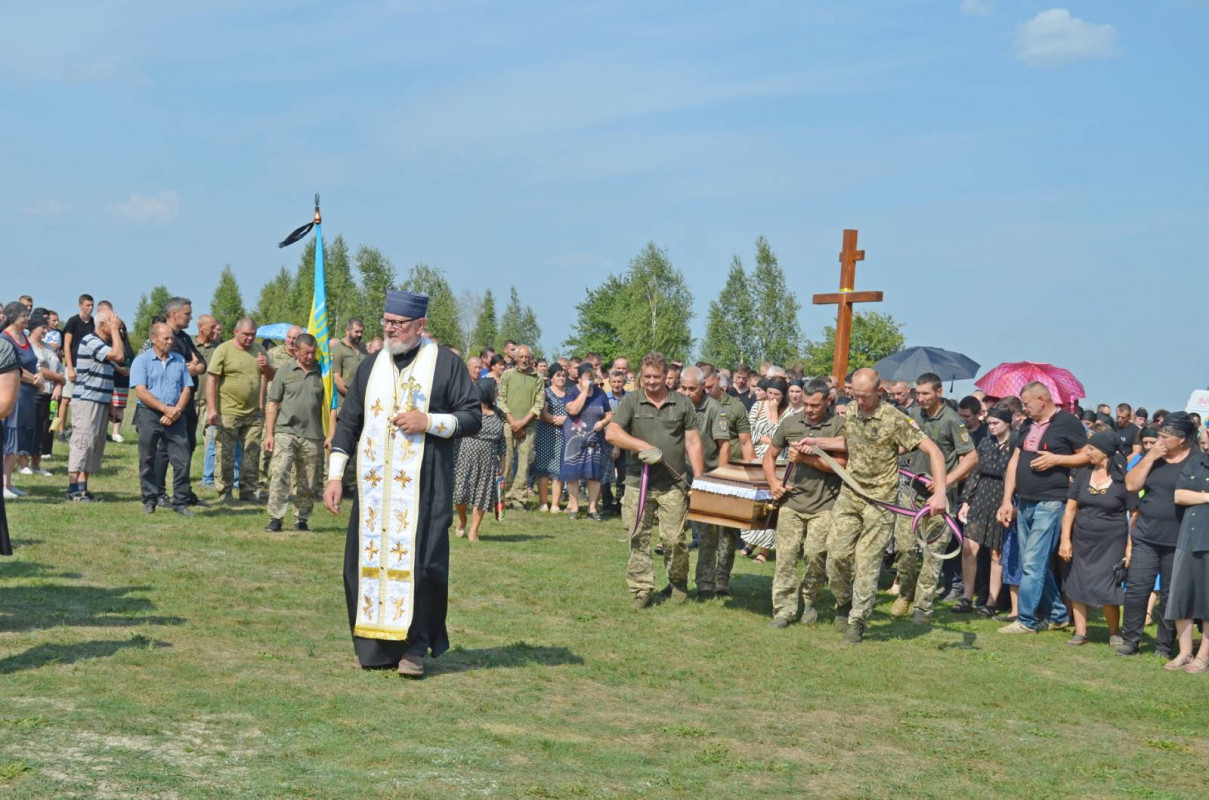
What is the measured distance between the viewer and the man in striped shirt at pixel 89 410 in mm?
14695

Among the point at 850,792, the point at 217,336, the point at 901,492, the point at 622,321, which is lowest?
the point at 850,792

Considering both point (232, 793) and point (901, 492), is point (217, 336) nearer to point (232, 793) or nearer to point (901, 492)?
point (901, 492)

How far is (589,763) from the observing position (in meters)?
6.46

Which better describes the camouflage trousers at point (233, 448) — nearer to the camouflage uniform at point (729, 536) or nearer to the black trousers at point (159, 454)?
the black trousers at point (159, 454)

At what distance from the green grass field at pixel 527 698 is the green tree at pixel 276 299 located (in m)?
70.1

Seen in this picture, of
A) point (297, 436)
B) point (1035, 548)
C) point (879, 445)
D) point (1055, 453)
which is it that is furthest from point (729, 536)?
point (297, 436)

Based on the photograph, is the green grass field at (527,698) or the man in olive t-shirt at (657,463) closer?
the green grass field at (527,698)

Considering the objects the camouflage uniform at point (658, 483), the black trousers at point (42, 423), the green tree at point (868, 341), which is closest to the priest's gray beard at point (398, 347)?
the camouflage uniform at point (658, 483)

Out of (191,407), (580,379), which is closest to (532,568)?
(191,407)

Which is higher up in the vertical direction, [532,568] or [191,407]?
[191,407]

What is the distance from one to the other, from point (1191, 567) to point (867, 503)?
8.67 feet

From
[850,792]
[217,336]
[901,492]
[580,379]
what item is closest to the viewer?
[850,792]

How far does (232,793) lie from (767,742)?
306 cm

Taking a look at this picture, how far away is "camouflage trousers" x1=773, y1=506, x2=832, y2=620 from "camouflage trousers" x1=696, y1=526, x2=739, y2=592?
992 millimetres
